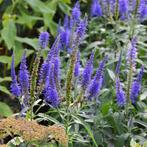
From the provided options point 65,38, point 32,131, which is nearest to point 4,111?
point 65,38

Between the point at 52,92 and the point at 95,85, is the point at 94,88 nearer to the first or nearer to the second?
the point at 95,85

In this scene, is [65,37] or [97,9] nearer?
[65,37]

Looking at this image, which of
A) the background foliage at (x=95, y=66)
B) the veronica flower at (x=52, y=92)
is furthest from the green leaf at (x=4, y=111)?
the veronica flower at (x=52, y=92)

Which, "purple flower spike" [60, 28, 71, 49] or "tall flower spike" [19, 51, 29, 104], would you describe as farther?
"purple flower spike" [60, 28, 71, 49]

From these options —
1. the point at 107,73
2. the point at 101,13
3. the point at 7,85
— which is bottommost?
the point at 7,85

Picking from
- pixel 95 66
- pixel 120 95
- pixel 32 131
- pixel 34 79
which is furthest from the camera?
pixel 95 66

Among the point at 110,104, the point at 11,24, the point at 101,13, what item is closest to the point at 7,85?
the point at 11,24

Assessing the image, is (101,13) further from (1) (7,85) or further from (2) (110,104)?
(2) (110,104)

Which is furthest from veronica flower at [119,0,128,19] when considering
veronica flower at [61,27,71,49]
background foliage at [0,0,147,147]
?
veronica flower at [61,27,71,49]

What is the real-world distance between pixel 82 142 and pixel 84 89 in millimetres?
509

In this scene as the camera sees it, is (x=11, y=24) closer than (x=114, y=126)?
No

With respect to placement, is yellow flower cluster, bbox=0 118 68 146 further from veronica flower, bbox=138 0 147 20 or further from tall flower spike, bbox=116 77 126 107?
veronica flower, bbox=138 0 147 20

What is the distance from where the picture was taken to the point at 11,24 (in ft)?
18.3

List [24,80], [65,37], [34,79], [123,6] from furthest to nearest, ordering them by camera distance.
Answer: [123,6] < [65,37] < [24,80] < [34,79]
